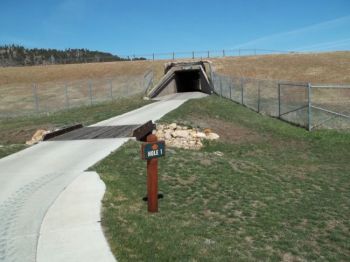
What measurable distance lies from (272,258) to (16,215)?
3.73 m

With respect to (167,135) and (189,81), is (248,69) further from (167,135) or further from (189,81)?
(167,135)

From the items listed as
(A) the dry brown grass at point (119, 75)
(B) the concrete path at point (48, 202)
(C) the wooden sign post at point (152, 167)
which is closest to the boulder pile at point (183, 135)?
(B) the concrete path at point (48, 202)

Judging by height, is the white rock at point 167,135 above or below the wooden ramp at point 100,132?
below

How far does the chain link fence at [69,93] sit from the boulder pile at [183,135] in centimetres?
1947

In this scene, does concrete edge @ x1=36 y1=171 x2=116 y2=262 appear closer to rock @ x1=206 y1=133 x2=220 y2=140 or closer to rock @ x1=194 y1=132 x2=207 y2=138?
rock @ x1=194 y1=132 x2=207 y2=138

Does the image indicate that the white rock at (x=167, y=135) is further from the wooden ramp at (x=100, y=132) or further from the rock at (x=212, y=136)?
the rock at (x=212, y=136)

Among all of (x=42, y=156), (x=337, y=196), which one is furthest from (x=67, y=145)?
(x=337, y=196)

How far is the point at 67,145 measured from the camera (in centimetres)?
1282

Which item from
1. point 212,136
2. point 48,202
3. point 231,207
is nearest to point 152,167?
point 231,207

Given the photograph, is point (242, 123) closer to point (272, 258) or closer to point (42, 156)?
point (42, 156)

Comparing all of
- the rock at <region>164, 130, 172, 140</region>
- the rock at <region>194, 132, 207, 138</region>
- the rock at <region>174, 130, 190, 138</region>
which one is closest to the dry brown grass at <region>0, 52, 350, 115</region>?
the rock at <region>194, 132, 207, 138</region>

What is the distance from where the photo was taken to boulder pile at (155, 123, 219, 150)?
14.5 metres

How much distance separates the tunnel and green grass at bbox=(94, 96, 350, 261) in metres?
23.8

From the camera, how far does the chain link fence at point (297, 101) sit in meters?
20.0
